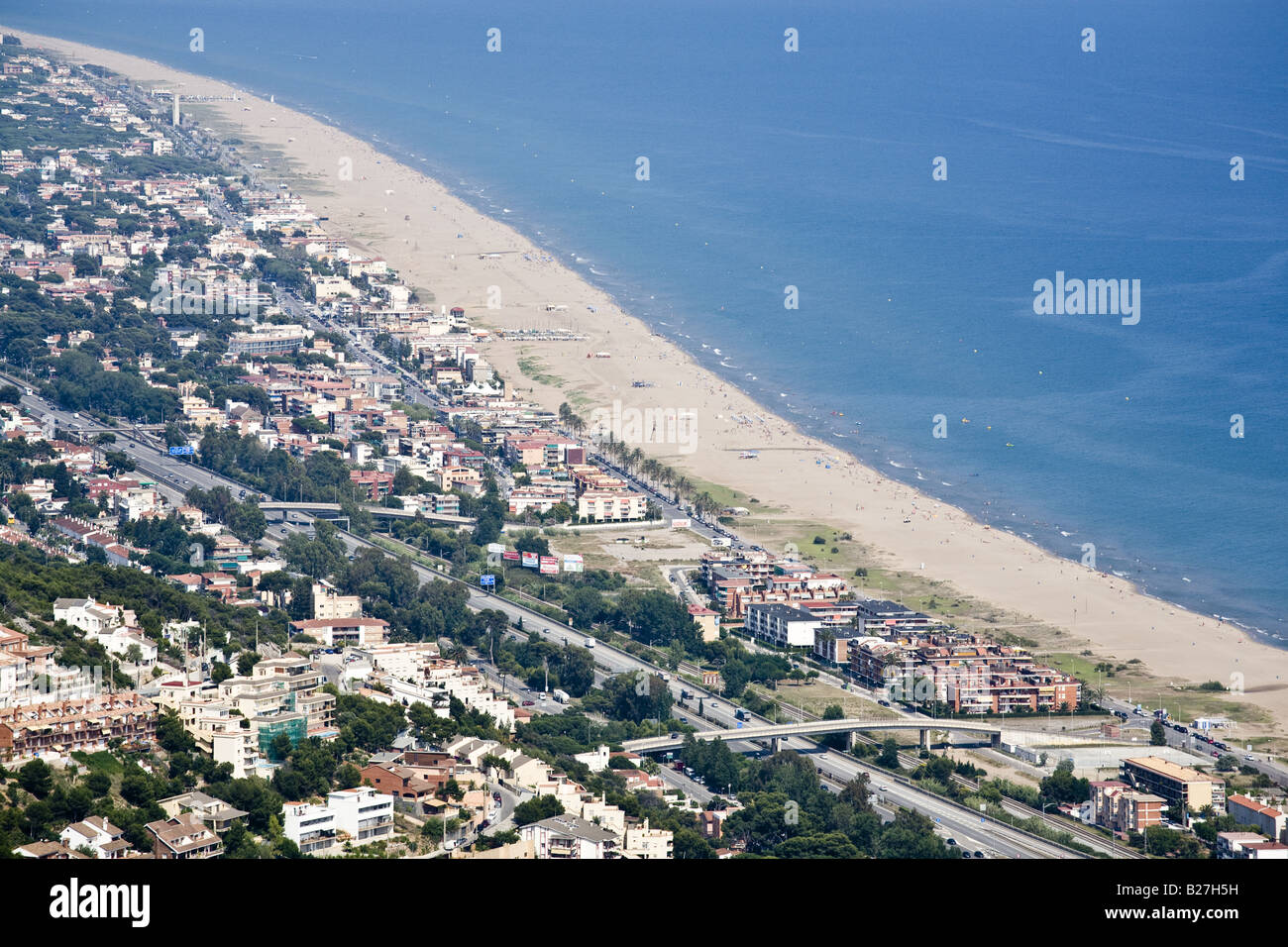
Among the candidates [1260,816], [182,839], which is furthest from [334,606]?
[1260,816]

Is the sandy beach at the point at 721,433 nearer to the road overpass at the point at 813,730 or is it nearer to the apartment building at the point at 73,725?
the road overpass at the point at 813,730

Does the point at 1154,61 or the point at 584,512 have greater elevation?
the point at 1154,61

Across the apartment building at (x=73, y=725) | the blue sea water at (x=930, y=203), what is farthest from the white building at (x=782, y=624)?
the apartment building at (x=73, y=725)

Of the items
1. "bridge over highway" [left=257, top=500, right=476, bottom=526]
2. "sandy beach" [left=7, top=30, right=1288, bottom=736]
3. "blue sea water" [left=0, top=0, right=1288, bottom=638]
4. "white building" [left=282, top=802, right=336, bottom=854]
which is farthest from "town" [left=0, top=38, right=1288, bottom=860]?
"blue sea water" [left=0, top=0, right=1288, bottom=638]

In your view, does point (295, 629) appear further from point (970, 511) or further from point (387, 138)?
point (387, 138)
